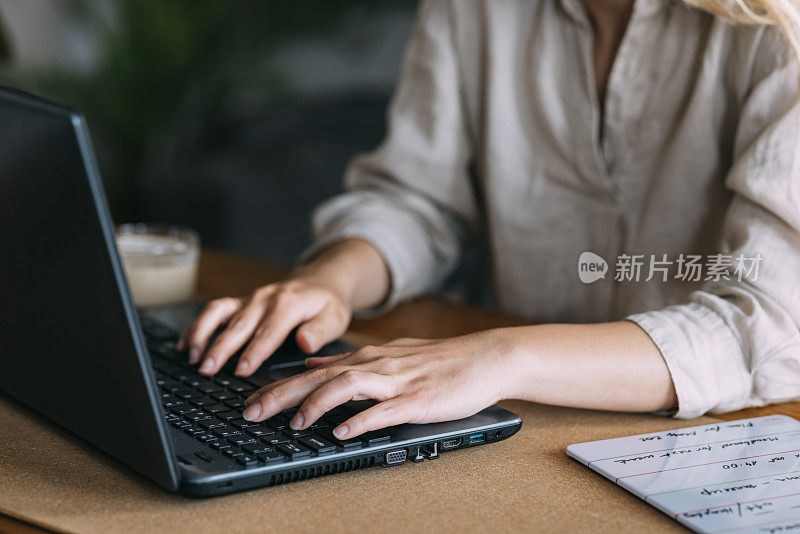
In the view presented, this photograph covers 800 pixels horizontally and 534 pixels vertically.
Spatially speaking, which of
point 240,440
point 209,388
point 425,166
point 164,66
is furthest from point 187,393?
point 164,66

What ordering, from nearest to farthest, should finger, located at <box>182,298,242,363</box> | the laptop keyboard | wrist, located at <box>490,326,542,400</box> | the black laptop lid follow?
1. the black laptop lid
2. the laptop keyboard
3. wrist, located at <box>490,326,542,400</box>
4. finger, located at <box>182,298,242,363</box>

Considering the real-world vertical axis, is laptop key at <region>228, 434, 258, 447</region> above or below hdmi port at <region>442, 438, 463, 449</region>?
above

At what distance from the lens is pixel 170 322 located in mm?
911

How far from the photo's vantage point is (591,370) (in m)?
0.71

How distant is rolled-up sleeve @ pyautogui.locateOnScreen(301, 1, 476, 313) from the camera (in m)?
1.13

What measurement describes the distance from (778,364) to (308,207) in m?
1.69

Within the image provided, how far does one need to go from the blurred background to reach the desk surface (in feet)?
5.26

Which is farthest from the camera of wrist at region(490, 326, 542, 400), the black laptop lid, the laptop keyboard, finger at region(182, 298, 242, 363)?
finger at region(182, 298, 242, 363)

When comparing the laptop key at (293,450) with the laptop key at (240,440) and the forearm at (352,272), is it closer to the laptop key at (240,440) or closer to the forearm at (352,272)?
the laptop key at (240,440)

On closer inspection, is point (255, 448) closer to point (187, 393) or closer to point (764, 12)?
point (187, 393)

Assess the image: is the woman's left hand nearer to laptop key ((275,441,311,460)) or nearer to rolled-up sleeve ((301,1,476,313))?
laptop key ((275,441,311,460))

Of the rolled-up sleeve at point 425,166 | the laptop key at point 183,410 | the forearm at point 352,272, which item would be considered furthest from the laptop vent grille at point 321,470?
the rolled-up sleeve at point 425,166

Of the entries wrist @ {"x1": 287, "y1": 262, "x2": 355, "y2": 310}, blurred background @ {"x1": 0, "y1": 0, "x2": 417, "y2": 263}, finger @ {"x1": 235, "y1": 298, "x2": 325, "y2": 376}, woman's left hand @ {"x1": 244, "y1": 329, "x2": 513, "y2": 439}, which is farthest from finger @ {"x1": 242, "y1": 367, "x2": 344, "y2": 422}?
blurred background @ {"x1": 0, "y1": 0, "x2": 417, "y2": 263}

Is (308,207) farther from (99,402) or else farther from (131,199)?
(99,402)
